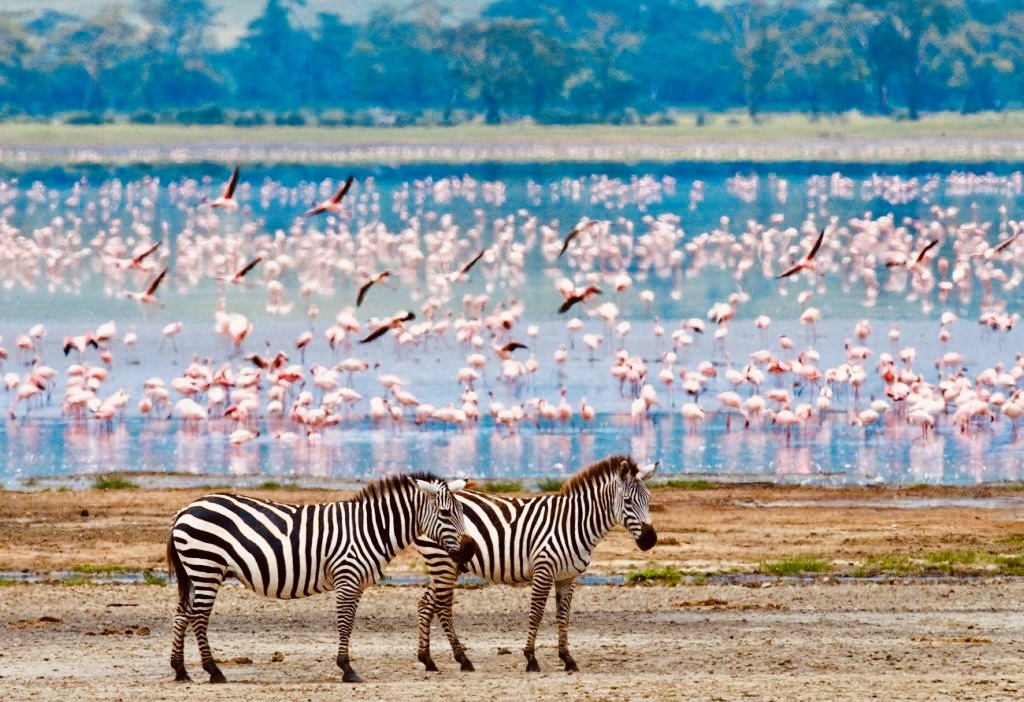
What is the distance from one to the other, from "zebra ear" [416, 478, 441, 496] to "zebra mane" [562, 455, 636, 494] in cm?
74

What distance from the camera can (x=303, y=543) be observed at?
35.4ft

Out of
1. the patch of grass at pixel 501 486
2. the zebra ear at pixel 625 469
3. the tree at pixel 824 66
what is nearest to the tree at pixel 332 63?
the tree at pixel 824 66

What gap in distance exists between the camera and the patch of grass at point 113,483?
1867 centimetres

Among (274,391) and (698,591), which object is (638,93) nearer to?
(274,391)

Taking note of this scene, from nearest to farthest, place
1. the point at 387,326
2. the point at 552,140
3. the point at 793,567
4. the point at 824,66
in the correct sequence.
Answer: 1. the point at 793,567
2. the point at 387,326
3. the point at 552,140
4. the point at 824,66

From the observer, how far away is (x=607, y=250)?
44.3 m

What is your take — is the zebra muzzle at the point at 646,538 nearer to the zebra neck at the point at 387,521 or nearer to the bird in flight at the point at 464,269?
the zebra neck at the point at 387,521

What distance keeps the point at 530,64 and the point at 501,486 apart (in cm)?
9937

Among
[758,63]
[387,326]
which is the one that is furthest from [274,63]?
[387,326]

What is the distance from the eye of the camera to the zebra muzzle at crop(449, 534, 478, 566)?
10.9 meters

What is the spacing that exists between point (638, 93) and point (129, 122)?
3018 cm

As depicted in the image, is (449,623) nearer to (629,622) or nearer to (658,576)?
(629,622)

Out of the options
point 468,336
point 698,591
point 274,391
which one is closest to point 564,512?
point 698,591

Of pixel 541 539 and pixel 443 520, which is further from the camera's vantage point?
pixel 541 539
